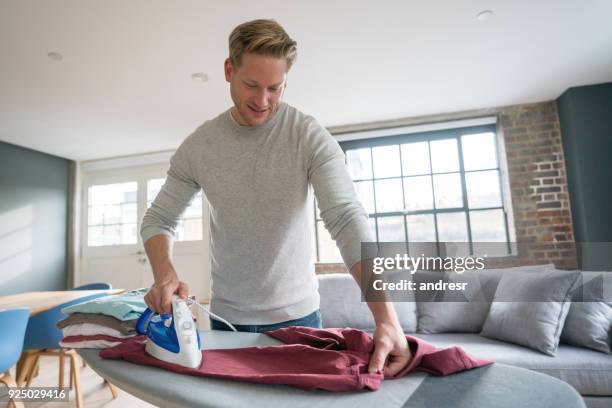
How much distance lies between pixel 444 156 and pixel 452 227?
768 millimetres

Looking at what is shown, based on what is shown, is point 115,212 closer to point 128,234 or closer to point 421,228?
point 128,234

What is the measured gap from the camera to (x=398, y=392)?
634mm

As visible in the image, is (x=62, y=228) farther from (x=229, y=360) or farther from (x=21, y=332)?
(x=229, y=360)

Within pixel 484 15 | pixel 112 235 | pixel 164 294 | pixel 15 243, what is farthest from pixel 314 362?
pixel 112 235

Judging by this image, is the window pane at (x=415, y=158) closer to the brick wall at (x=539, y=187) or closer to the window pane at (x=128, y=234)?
the brick wall at (x=539, y=187)

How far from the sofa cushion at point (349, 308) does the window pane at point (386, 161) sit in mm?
1519

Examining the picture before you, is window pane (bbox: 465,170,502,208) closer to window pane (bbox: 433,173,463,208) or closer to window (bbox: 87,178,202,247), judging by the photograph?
window pane (bbox: 433,173,463,208)

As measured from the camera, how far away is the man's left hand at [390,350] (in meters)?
0.70

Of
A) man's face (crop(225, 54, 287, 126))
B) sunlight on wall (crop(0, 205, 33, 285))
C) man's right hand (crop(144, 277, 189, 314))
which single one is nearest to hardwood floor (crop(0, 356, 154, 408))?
sunlight on wall (crop(0, 205, 33, 285))

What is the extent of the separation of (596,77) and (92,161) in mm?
5917

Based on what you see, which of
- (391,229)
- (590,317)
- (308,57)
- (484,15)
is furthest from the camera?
(391,229)

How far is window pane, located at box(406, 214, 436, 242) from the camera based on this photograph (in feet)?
13.2

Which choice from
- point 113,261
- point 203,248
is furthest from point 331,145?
point 113,261

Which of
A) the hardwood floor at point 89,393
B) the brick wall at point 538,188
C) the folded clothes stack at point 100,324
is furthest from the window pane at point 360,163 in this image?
the folded clothes stack at point 100,324
